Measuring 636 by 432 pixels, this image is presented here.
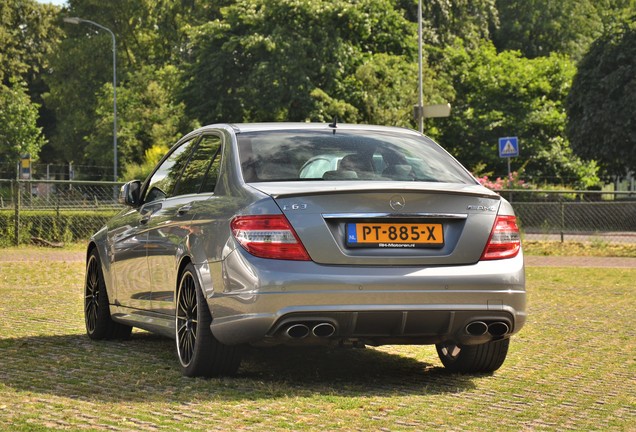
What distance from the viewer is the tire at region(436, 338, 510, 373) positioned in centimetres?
786

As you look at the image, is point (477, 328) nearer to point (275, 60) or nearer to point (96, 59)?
point (275, 60)

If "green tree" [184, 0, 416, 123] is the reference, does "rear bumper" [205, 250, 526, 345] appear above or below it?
below

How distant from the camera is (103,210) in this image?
1064 inches

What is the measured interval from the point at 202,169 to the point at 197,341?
134 cm

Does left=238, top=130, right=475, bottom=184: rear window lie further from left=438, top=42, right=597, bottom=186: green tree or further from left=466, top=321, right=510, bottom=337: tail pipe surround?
left=438, top=42, right=597, bottom=186: green tree

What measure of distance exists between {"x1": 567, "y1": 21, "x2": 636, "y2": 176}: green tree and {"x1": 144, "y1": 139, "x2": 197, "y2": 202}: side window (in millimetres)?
38579

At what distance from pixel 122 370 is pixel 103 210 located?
1951 centimetres

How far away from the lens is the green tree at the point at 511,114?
57.2 metres

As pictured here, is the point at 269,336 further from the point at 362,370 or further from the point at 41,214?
the point at 41,214

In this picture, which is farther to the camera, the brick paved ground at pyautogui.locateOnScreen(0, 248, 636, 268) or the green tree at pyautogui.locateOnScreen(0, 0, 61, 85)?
the green tree at pyautogui.locateOnScreen(0, 0, 61, 85)

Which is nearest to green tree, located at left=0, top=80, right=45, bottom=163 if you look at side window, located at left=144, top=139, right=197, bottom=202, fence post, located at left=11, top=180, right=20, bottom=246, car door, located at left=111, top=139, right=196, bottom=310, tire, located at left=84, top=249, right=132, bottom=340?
fence post, located at left=11, top=180, right=20, bottom=246

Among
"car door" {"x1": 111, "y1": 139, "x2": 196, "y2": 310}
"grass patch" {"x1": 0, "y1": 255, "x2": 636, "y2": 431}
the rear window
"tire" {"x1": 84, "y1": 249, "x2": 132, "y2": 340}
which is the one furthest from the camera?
"tire" {"x1": 84, "y1": 249, "x2": 132, "y2": 340}

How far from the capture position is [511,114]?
59375 mm

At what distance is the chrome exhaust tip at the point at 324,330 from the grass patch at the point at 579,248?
795 inches
